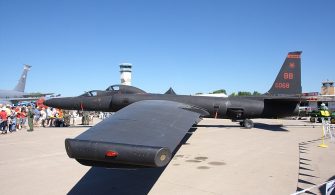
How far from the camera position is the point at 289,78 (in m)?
18.0

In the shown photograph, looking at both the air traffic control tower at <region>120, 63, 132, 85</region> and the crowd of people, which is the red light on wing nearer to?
the crowd of people

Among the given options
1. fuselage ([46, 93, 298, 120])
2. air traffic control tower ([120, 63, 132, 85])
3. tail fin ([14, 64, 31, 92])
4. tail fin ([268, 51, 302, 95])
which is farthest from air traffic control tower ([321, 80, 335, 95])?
tail fin ([14, 64, 31, 92])

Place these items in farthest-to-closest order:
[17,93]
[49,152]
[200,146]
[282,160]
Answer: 1. [17,93]
2. [200,146]
3. [49,152]
4. [282,160]

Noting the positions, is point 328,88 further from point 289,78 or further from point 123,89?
point 123,89

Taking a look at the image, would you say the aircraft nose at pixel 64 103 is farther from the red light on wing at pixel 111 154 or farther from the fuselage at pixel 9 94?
the fuselage at pixel 9 94

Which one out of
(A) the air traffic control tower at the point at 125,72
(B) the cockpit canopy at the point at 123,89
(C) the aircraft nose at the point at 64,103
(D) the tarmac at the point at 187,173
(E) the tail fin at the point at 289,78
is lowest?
(D) the tarmac at the point at 187,173

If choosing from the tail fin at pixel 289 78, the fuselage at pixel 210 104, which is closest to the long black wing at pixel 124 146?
the fuselage at pixel 210 104

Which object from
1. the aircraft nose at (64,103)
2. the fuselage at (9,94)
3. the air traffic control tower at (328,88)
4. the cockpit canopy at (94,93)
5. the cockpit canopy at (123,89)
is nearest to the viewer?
the cockpit canopy at (123,89)

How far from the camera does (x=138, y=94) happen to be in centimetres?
1501

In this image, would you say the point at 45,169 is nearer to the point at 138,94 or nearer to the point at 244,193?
the point at 244,193

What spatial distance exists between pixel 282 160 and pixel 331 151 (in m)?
3.01

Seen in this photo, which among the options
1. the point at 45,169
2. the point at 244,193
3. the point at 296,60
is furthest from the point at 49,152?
the point at 296,60

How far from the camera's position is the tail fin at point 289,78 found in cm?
1788

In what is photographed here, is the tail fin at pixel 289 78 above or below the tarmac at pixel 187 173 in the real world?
above
